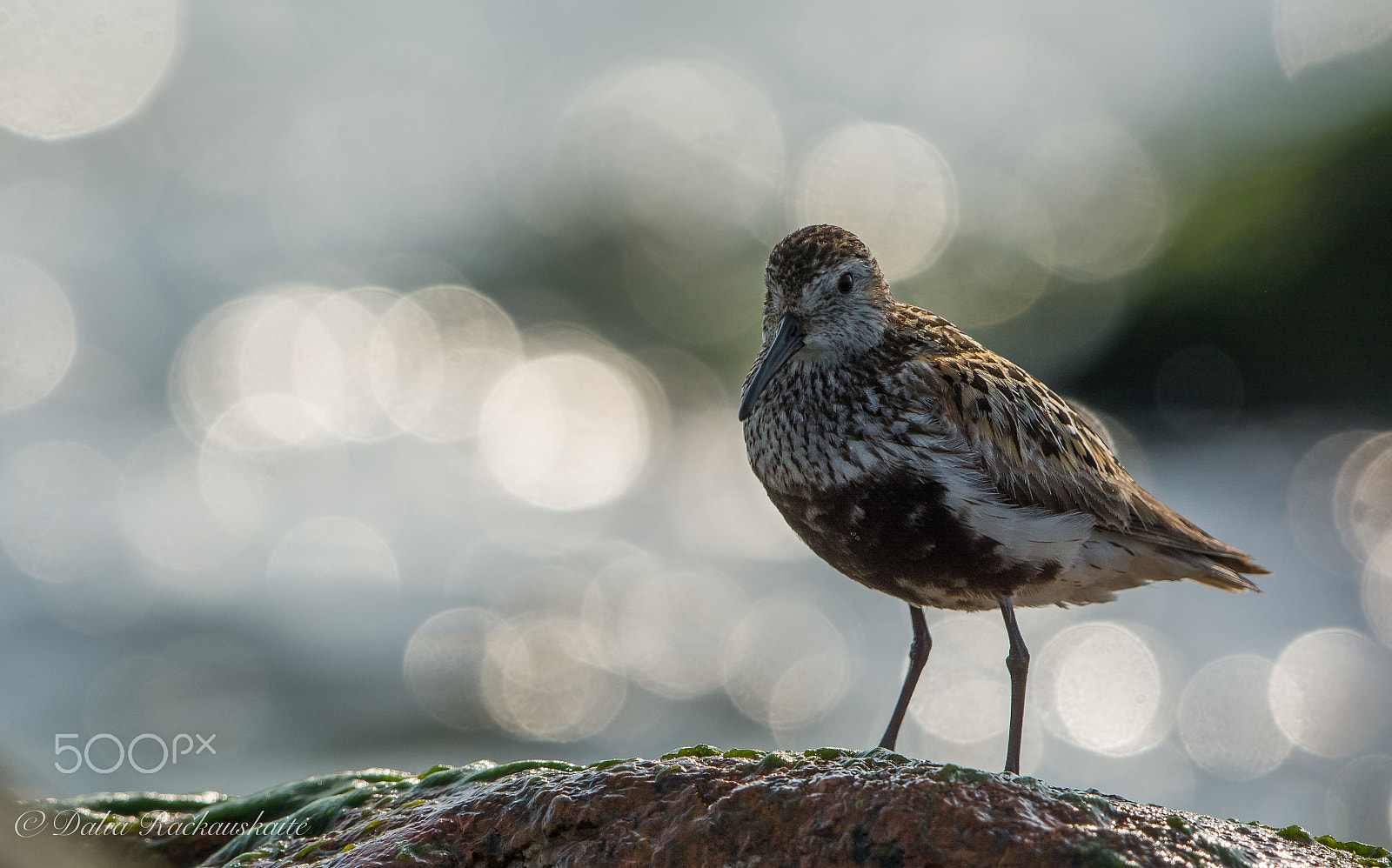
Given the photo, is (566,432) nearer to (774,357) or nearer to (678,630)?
(678,630)

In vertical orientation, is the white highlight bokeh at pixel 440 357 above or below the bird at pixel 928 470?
above

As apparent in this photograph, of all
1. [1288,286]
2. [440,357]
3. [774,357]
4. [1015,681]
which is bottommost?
[1015,681]

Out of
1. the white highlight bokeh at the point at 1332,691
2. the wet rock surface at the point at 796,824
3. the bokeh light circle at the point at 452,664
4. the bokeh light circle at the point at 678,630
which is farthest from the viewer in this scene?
the bokeh light circle at the point at 678,630

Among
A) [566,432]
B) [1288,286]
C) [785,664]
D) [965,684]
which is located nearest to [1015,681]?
[965,684]

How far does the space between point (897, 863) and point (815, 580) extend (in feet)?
38.3

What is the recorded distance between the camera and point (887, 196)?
790 inches

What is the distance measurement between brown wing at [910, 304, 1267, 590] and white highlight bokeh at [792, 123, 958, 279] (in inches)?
528

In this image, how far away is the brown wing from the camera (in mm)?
4855

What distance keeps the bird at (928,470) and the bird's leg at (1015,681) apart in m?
0.01

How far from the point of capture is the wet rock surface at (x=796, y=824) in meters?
2.96

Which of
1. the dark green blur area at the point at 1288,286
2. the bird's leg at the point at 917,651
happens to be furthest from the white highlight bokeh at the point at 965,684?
the bird's leg at the point at 917,651

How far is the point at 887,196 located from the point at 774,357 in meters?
15.8

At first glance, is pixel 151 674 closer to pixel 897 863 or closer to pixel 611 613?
pixel 611 613

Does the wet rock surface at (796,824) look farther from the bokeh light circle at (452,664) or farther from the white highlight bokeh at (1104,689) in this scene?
the bokeh light circle at (452,664)
